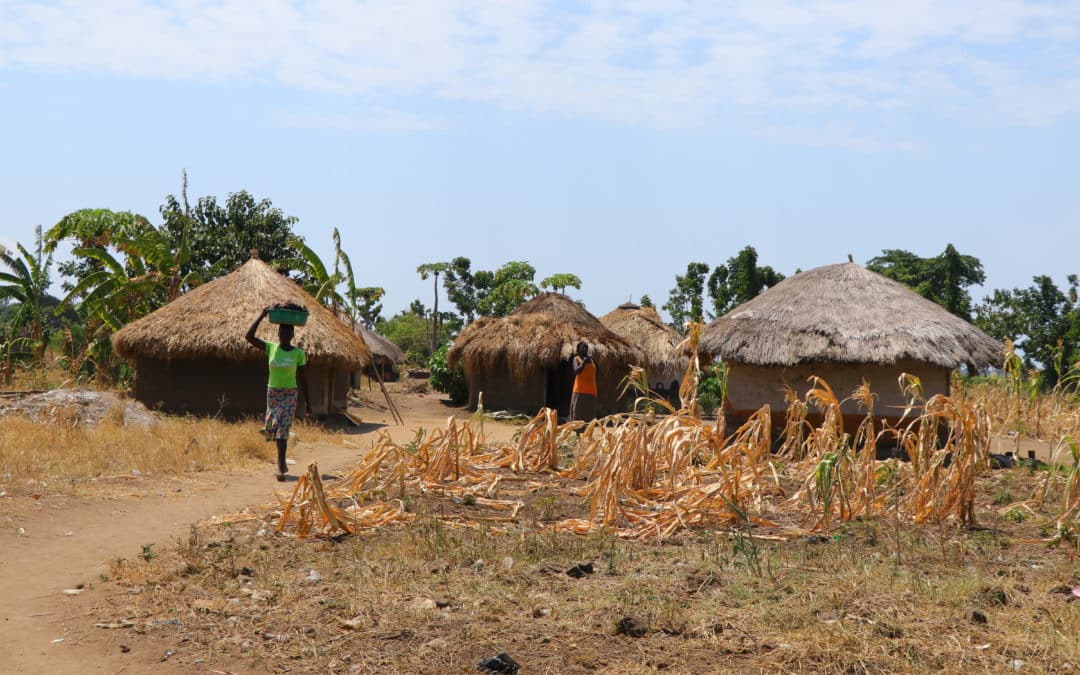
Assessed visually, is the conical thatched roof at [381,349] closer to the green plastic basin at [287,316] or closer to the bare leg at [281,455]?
the green plastic basin at [287,316]

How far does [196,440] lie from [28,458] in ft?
5.84

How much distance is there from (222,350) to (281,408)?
21.8 ft

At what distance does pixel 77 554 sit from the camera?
5.92 m

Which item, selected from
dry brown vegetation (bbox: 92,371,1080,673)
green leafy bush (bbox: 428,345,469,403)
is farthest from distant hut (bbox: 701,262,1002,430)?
green leafy bush (bbox: 428,345,469,403)

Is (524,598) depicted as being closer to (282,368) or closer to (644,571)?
(644,571)

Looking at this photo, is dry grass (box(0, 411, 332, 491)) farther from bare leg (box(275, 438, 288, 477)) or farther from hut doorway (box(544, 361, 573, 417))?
hut doorway (box(544, 361, 573, 417))

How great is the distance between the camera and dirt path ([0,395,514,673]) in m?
4.22

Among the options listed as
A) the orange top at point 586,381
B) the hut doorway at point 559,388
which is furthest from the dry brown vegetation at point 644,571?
the hut doorway at point 559,388

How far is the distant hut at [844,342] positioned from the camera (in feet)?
37.4

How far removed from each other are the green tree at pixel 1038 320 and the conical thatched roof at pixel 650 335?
7.75 meters

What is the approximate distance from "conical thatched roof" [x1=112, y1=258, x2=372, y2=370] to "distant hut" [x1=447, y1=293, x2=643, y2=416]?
13.0 ft

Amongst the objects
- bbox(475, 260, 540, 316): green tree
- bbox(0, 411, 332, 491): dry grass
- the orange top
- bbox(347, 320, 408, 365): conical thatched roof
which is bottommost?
bbox(0, 411, 332, 491): dry grass

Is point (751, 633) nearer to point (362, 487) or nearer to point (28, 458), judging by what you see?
point (362, 487)

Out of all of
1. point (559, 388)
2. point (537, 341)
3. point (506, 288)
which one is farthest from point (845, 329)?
point (506, 288)
